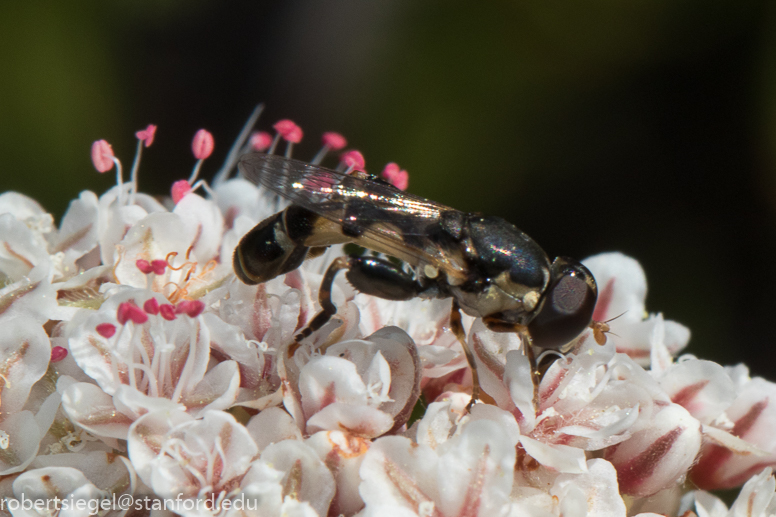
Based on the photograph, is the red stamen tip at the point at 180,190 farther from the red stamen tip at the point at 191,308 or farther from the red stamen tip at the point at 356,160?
the red stamen tip at the point at 191,308

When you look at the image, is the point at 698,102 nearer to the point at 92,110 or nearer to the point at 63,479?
the point at 92,110

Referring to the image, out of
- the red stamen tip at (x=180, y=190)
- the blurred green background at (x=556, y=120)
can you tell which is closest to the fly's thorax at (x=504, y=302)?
the red stamen tip at (x=180, y=190)

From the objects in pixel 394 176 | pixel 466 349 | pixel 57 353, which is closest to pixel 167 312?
pixel 57 353

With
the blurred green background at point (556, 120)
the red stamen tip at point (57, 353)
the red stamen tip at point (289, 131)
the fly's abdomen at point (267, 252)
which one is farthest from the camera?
the blurred green background at point (556, 120)

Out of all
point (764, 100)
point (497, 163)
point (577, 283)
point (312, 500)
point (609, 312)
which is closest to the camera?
point (312, 500)

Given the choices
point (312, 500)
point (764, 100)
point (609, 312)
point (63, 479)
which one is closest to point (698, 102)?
point (764, 100)

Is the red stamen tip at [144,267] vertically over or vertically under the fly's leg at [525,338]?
under

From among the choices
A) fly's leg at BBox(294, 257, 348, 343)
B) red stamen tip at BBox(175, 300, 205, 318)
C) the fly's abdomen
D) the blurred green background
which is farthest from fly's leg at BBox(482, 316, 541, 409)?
the blurred green background
